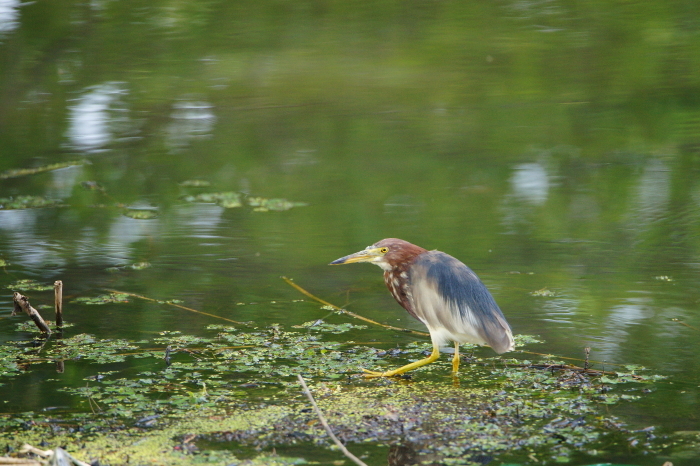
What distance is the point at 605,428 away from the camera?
296 centimetres

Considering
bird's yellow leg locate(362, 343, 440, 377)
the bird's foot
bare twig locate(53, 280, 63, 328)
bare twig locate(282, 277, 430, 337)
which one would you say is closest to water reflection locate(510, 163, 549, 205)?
bare twig locate(282, 277, 430, 337)

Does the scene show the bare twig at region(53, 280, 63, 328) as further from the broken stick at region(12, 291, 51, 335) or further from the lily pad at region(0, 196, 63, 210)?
the lily pad at region(0, 196, 63, 210)

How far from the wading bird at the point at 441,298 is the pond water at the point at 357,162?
53cm

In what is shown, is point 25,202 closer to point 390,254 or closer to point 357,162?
point 357,162

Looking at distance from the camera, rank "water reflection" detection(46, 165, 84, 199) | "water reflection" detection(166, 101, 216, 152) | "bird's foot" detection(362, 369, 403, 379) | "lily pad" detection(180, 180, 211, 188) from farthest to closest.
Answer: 1. "water reflection" detection(166, 101, 216, 152)
2. "lily pad" detection(180, 180, 211, 188)
3. "water reflection" detection(46, 165, 84, 199)
4. "bird's foot" detection(362, 369, 403, 379)

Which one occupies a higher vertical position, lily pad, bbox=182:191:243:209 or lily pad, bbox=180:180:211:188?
lily pad, bbox=180:180:211:188

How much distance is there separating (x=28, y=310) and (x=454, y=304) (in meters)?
1.82

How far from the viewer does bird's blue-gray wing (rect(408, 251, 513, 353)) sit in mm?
3502

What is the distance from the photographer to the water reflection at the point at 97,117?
8211 millimetres

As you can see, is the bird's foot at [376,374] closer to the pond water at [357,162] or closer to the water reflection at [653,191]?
the pond water at [357,162]

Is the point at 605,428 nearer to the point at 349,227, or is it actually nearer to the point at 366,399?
the point at 366,399

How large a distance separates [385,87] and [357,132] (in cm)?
119

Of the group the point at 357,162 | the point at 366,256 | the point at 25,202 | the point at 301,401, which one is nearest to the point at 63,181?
the point at 25,202

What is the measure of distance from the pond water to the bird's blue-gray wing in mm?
533
